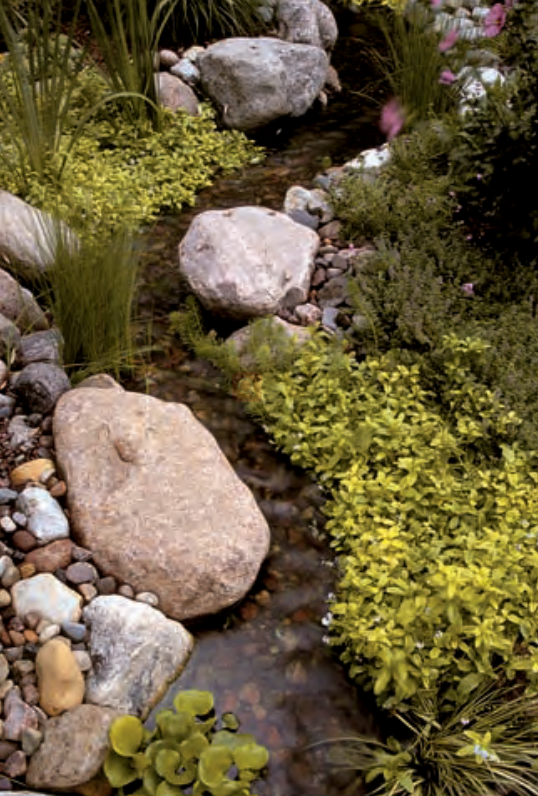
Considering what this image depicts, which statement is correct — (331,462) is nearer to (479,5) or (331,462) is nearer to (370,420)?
(370,420)

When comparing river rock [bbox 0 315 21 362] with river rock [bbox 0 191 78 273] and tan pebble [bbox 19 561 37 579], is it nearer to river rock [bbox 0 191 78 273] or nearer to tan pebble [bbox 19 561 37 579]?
river rock [bbox 0 191 78 273]

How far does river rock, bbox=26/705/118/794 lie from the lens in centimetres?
250

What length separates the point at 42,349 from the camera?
3674 millimetres

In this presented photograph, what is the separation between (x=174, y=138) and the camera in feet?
17.9

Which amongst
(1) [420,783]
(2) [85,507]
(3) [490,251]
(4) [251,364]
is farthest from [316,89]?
(1) [420,783]

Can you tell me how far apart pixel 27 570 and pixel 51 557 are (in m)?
0.09

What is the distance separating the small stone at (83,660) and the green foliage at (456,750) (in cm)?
77

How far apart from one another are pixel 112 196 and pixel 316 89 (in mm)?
1941

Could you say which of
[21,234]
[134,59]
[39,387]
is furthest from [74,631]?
[134,59]

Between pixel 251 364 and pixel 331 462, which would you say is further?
pixel 251 364

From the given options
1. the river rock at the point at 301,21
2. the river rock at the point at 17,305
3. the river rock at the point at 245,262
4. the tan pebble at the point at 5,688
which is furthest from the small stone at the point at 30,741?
the river rock at the point at 301,21

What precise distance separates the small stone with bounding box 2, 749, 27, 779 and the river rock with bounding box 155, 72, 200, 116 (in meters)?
4.19

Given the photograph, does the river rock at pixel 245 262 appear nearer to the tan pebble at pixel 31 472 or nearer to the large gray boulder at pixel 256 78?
the tan pebble at pixel 31 472

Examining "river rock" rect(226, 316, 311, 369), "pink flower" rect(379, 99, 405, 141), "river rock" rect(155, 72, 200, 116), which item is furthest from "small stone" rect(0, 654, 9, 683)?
"river rock" rect(155, 72, 200, 116)
